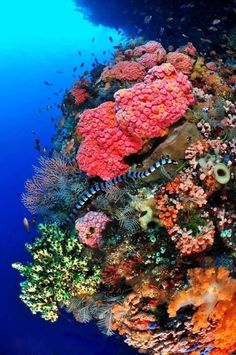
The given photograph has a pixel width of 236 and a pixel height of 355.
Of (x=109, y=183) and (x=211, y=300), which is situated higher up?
A: (x=109, y=183)

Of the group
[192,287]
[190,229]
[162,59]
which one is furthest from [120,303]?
[162,59]

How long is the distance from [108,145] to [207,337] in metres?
3.16

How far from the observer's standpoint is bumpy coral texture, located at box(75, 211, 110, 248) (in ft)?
17.5

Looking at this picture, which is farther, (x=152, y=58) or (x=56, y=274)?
(x=152, y=58)

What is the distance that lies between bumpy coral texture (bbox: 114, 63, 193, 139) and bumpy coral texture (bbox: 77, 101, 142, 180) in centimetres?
21

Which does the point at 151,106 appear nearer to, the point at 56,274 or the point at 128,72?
the point at 128,72

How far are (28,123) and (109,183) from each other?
4141cm

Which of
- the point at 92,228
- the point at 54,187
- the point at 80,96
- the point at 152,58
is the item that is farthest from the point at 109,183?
the point at 80,96

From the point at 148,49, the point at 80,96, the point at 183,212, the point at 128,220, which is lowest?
the point at 183,212

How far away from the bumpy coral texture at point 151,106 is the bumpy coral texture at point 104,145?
210mm

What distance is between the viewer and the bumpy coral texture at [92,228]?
535 cm

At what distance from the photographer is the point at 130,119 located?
16.8 feet

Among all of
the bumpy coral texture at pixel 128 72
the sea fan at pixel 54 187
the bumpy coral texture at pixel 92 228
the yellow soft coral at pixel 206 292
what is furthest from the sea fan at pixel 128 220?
the bumpy coral texture at pixel 128 72

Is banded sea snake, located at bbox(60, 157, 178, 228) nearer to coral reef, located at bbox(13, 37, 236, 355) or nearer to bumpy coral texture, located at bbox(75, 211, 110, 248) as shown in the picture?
coral reef, located at bbox(13, 37, 236, 355)
